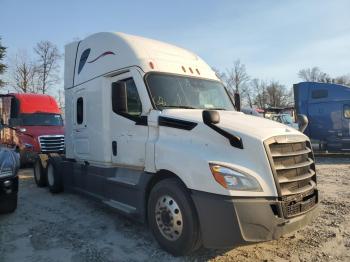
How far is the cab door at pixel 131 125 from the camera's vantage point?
5875mm

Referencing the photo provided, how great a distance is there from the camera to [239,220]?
4.36 m

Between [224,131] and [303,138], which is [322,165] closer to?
[303,138]

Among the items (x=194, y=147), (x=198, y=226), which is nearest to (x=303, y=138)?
(x=194, y=147)

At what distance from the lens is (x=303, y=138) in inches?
209

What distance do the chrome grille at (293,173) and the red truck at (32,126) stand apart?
1085 cm

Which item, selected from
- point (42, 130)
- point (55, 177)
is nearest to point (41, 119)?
point (42, 130)

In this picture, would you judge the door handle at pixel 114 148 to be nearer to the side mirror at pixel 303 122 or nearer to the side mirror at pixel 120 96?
the side mirror at pixel 120 96

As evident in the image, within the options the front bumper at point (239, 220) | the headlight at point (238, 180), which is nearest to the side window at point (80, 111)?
the front bumper at point (239, 220)

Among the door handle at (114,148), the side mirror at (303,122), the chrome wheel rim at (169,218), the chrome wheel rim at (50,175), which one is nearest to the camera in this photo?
the chrome wheel rim at (169,218)

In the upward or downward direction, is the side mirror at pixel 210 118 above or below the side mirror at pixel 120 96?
below

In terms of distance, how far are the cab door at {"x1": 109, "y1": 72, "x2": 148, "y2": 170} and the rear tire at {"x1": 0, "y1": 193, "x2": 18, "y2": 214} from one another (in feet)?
6.71

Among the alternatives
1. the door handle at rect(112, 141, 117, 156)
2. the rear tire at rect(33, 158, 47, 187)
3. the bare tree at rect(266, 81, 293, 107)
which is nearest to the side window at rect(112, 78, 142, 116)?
the door handle at rect(112, 141, 117, 156)

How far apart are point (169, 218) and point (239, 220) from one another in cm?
108

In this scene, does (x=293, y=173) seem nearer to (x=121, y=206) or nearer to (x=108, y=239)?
(x=121, y=206)
